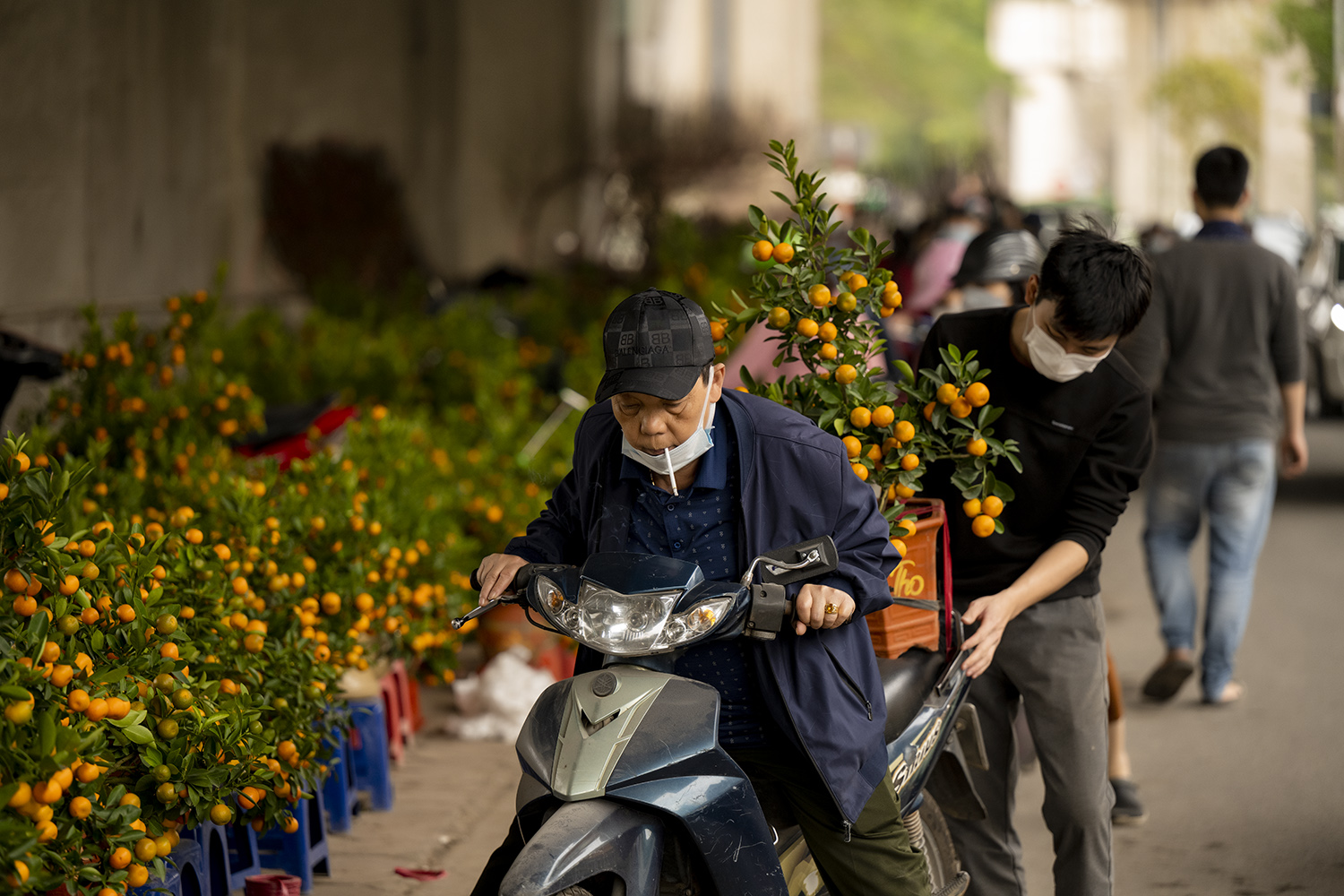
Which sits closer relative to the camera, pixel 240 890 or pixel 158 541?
pixel 158 541

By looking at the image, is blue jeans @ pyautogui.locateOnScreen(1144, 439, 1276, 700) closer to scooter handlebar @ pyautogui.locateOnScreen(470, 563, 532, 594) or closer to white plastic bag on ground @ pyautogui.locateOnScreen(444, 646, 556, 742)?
white plastic bag on ground @ pyautogui.locateOnScreen(444, 646, 556, 742)

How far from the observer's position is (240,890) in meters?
4.30

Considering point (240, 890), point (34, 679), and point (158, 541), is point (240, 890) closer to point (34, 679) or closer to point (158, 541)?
point (158, 541)

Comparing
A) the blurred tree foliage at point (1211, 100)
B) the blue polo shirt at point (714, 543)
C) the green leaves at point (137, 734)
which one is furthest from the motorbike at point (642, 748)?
the blurred tree foliage at point (1211, 100)

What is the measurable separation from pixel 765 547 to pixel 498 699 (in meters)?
3.30

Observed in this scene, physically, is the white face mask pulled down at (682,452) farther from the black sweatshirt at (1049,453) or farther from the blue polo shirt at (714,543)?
the black sweatshirt at (1049,453)

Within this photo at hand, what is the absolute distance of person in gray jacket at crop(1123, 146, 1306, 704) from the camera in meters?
6.23

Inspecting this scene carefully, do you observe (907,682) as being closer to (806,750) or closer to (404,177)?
(806,750)

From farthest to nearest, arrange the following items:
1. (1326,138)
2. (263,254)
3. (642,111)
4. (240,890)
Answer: (1326,138) → (642,111) → (263,254) → (240,890)

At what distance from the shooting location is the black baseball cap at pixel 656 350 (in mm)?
2826

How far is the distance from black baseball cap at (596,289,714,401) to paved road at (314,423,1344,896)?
2.34 meters

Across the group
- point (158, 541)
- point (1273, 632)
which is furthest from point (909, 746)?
point (1273, 632)

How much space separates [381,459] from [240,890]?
2.11 metres

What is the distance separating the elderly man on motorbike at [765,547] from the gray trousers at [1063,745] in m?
0.75
